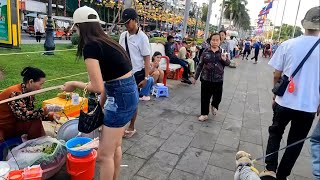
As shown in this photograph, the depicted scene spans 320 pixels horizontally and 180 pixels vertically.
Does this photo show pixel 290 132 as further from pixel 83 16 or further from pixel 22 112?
pixel 22 112

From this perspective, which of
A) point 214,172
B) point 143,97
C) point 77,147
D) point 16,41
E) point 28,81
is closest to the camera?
point 77,147

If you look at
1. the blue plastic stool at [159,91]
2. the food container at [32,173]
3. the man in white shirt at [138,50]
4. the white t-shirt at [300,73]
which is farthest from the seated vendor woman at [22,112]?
the blue plastic stool at [159,91]

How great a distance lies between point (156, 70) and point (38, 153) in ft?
14.9

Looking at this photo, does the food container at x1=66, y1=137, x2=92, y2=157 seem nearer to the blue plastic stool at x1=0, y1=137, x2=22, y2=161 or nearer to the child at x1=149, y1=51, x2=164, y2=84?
the blue plastic stool at x1=0, y1=137, x2=22, y2=161

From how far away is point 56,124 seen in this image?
3.52 meters

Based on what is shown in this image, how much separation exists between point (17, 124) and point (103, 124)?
132 cm

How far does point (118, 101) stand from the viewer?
7.22 ft

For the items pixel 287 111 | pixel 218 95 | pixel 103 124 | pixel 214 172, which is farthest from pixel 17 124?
pixel 218 95

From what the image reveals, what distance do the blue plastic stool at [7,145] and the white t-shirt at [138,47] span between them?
71.8 inches

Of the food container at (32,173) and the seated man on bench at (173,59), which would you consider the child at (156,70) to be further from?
the food container at (32,173)

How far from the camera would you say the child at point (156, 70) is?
21.7 feet

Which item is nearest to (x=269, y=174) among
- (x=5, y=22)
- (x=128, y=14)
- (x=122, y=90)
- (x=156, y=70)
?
(x=122, y=90)

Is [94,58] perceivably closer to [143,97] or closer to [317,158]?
[317,158]

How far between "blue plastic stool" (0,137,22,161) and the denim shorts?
4.54ft
